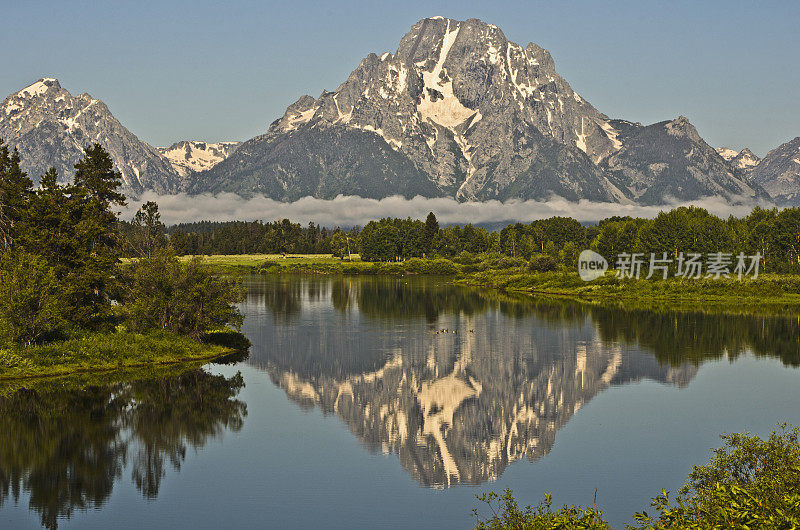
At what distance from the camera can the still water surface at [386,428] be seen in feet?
112

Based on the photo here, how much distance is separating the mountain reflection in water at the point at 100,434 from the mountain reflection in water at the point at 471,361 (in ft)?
28.1

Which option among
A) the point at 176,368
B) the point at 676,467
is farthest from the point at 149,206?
the point at 676,467

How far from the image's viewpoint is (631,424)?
161ft

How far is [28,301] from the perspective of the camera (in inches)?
2259

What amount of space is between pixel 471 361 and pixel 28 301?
4035 centimetres

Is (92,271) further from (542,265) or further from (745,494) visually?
(542,265)

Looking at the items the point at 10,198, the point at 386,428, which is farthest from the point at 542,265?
the point at 386,428

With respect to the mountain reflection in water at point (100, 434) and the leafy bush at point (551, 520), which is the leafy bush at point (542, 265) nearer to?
the mountain reflection in water at point (100, 434)

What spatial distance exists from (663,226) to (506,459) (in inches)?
5637

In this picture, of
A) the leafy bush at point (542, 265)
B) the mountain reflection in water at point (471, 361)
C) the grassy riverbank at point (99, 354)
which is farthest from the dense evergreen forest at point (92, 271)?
the leafy bush at point (542, 265)

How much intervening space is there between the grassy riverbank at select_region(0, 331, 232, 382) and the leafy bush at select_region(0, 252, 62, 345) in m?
1.55

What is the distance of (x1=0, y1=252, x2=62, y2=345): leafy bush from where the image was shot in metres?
56.8

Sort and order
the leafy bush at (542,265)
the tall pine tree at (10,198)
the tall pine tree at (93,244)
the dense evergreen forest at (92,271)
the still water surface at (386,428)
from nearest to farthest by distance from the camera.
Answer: the still water surface at (386,428), the dense evergreen forest at (92,271), the tall pine tree at (93,244), the tall pine tree at (10,198), the leafy bush at (542,265)

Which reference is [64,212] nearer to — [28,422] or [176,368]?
[176,368]
